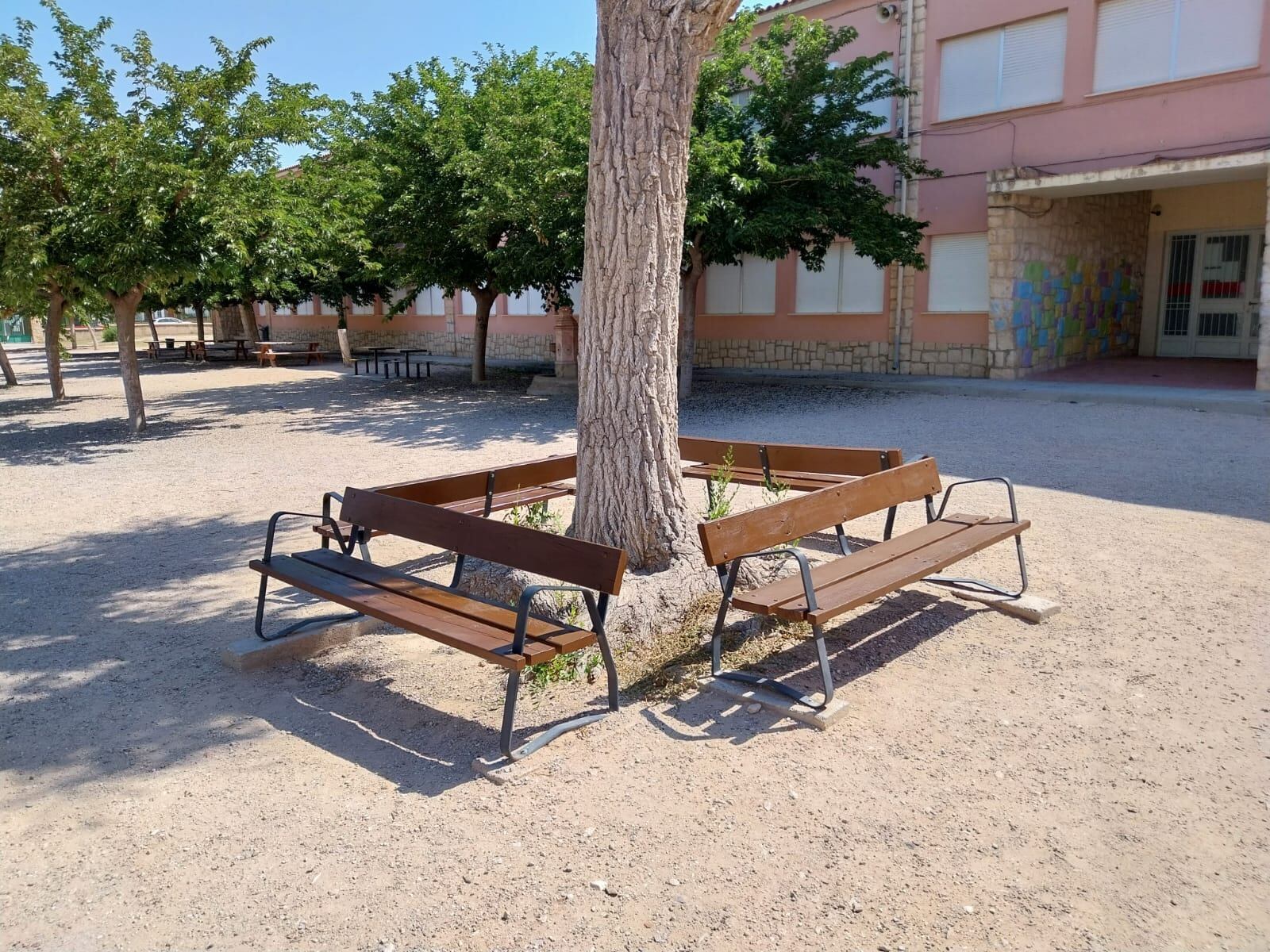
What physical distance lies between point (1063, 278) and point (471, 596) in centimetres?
1534

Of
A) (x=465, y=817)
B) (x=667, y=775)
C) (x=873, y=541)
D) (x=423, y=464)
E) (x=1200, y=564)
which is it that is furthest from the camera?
(x=423, y=464)

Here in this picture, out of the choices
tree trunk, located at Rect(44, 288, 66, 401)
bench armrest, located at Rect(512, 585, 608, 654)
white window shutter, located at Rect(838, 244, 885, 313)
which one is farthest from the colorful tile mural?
tree trunk, located at Rect(44, 288, 66, 401)

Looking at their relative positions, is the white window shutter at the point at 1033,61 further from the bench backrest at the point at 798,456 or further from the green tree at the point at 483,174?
the bench backrest at the point at 798,456

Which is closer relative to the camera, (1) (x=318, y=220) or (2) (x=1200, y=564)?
(2) (x=1200, y=564)

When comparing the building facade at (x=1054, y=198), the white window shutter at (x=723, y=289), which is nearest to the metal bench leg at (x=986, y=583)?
the building facade at (x=1054, y=198)

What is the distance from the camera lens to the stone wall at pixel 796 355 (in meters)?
18.4

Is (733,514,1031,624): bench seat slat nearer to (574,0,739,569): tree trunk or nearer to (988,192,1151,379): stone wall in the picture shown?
(574,0,739,569): tree trunk

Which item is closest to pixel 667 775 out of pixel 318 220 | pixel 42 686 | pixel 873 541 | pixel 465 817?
pixel 465 817

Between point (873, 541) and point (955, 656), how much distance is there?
6.56 feet

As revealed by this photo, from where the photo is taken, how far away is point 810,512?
177 inches

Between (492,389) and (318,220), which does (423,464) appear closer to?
(318,220)

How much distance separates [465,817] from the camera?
10.2 feet

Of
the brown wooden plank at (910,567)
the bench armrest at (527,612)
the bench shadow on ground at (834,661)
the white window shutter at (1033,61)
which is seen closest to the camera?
the bench armrest at (527,612)

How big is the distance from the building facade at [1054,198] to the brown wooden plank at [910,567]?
32.6ft
